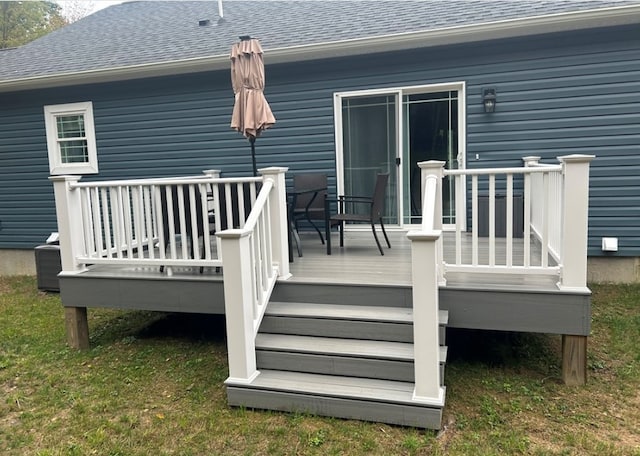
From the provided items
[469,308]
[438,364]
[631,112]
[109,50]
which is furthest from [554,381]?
[109,50]

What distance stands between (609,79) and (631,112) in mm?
412

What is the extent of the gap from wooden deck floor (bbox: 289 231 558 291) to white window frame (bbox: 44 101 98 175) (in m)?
3.66

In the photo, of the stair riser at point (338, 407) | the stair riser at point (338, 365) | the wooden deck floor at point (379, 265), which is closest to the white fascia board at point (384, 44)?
the wooden deck floor at point (379, 265)

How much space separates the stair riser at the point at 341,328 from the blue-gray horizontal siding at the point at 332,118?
3.05 meters

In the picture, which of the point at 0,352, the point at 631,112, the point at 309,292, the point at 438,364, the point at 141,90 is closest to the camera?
the point at 438,364

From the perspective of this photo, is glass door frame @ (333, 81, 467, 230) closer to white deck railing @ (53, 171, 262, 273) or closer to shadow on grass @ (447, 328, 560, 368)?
shadow on grass @ (447, 328, 560, 368)

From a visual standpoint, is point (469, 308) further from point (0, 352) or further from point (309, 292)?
point (0, 352)

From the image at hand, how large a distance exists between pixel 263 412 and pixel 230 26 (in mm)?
6285

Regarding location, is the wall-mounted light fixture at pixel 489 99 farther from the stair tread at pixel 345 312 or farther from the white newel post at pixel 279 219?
the stair tread at pixel 345 312

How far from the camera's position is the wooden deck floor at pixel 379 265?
342 cm

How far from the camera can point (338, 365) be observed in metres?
3.12

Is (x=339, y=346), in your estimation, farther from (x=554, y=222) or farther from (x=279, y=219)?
(x=554, y=222)

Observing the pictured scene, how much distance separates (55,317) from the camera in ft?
17.4

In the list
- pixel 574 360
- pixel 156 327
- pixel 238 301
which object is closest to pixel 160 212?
pixel 238 301
